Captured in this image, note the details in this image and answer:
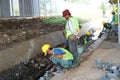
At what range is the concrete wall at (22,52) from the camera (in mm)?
9414

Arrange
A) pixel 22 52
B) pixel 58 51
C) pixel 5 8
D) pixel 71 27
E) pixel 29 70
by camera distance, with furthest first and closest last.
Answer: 1. pixel 5 8
2. pixel 22 52
3. pixel 29 70
4. pixel 71 27
5. pixel 58 51

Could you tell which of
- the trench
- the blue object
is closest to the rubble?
the blue object

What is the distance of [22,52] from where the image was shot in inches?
422

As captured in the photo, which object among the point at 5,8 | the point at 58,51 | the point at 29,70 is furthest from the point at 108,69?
the point at 5,8

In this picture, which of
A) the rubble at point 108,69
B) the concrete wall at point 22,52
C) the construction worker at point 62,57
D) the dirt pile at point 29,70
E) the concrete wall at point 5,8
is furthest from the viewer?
the concrete wall at point 5,8

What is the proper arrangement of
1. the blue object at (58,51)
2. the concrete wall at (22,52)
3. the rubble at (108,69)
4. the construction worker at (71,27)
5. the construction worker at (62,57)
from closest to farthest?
the rubble at (108,69) < the blue object at (58,51) < the construction worker at (62,57) < the construction worker at (71,27) < the concrete wall at (22,52)

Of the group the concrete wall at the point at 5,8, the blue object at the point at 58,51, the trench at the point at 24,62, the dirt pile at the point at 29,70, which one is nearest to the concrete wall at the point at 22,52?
the trench at the point at 24,62

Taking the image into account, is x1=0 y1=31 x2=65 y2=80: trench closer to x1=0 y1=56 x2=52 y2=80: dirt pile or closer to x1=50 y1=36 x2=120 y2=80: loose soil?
x1=0 y1=56 x2=52 y2=80: dirt pile

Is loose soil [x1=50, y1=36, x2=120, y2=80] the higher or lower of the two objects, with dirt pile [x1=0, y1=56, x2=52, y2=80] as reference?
higher

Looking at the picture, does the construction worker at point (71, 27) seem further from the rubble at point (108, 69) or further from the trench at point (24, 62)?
the trench at point (24, 62)

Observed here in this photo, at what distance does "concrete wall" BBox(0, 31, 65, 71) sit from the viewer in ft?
30.9

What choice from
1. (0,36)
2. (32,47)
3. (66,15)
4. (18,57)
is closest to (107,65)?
(66,15)

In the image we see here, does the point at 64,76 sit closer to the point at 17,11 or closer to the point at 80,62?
the point at 80,62

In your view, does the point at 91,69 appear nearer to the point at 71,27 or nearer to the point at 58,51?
the point at 58,51
